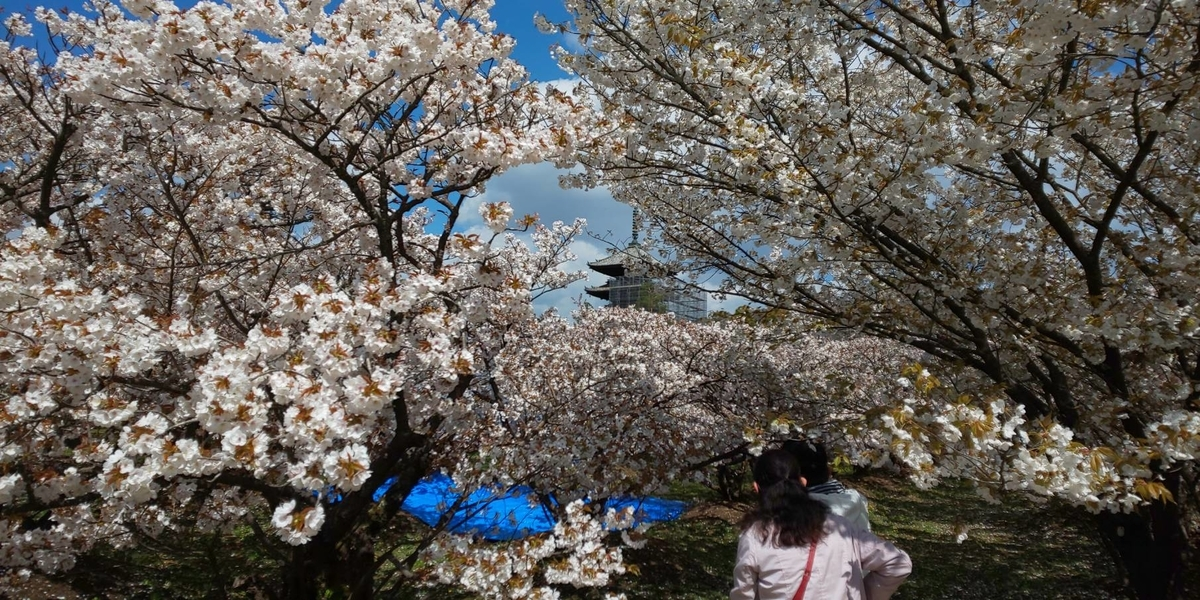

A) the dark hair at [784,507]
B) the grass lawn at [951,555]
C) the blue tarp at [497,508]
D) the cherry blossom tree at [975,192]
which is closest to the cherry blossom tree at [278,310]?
Answer: the blue tarp at [497,508]

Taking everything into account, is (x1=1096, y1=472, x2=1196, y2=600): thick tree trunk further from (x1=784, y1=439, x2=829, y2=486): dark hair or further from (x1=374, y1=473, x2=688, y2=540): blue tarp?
(x1=374, y1=473, x2=688, y2=540): blue tarp

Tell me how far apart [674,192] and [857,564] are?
363 cm

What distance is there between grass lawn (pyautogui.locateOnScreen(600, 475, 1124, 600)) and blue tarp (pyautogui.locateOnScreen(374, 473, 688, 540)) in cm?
46

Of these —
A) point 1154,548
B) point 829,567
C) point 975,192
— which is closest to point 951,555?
point 1154,548

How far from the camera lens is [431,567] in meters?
4.27

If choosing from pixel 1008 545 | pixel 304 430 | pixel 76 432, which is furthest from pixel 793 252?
pixel 1008 545

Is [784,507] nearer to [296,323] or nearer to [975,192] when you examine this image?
[296,323]

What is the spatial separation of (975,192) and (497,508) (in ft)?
19.7

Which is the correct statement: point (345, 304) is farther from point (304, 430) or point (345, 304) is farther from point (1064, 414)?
point (1064, 414)

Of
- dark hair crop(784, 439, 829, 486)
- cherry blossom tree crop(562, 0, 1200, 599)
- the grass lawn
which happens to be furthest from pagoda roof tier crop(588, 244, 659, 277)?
dark hair crop(784, 439, 829, 486)

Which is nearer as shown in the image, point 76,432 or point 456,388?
point 76,432

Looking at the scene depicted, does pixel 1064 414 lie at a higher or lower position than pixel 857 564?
higher

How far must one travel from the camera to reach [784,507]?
239cm

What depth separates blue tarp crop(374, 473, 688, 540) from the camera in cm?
492
